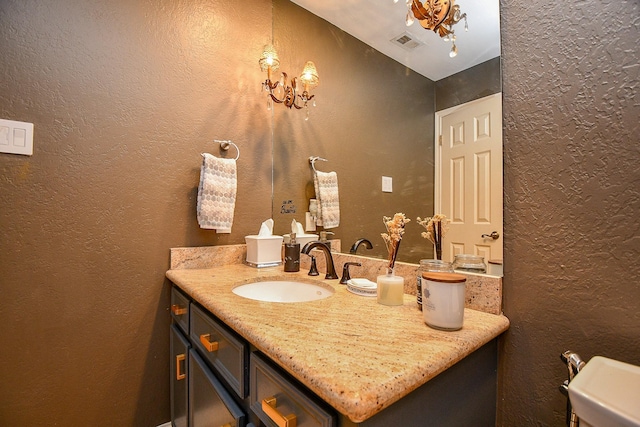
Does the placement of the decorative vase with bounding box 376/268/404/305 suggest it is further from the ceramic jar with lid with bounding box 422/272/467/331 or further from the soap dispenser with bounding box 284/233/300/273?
the soap dispenser with bounding box 284/233/300/273

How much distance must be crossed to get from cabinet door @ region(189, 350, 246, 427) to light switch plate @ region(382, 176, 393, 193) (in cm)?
87

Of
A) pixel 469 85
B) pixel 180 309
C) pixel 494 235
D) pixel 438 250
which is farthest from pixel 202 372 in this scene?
pixel 469 85

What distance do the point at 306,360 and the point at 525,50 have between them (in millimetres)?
924

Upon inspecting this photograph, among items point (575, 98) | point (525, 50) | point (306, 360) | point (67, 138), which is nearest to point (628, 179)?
point (575, 98)

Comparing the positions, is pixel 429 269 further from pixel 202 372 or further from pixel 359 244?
pixel 202 372

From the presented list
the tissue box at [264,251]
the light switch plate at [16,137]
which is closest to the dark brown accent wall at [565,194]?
the tissue box at [264,251]

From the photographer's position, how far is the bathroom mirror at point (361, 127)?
3.29 feet

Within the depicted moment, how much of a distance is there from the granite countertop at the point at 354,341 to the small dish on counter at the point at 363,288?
0.11 ft

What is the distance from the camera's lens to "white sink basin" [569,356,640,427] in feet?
1.42

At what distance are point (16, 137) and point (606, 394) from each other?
180cm

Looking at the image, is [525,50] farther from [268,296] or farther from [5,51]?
[5,51]

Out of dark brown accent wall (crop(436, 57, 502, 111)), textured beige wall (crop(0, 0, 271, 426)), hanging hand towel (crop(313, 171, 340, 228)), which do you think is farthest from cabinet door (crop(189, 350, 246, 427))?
dark brown accent wall (crop(436, 57, 502, 111))

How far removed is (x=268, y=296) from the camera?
1229 mm

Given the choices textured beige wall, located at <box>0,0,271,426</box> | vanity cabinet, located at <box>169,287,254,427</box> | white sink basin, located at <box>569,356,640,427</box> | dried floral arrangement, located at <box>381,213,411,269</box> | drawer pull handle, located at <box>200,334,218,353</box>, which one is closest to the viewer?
white sink basin, located at <box>569,356,640,427</box>
